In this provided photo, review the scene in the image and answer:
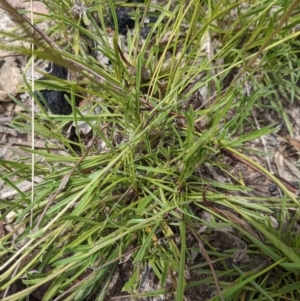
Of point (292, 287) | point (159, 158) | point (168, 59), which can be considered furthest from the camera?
point (168, 59)

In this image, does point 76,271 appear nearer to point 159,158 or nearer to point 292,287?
point 159,158

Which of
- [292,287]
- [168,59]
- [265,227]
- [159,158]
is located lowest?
[292,287]

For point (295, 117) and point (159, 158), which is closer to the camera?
point (159, 158)

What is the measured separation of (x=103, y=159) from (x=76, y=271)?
1.04 feet

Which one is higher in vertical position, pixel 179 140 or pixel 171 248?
pixel 179 140

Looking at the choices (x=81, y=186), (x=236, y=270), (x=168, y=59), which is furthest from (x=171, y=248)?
(x=168, y=59)

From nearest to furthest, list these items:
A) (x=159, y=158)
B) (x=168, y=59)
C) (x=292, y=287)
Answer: (x=292, y=287) < (x=159, y=158) < (x=168, y=59)

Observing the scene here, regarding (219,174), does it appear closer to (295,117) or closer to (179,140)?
(179,140)

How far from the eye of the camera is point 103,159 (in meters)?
1.11

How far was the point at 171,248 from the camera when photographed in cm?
107

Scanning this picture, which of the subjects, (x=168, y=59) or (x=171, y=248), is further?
(x=168, y=59)

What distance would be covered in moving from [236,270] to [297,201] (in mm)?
257

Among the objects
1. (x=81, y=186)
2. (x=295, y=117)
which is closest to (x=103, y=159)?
(x=81, y=186)

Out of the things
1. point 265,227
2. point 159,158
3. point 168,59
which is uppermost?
point 168,59
